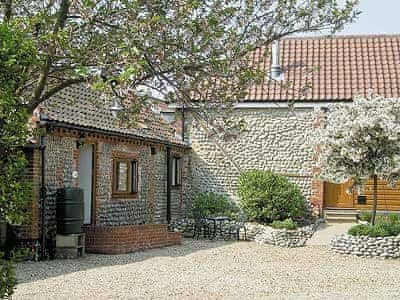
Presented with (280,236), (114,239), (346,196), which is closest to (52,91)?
(114,239)

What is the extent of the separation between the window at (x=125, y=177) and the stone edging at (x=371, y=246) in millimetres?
6097

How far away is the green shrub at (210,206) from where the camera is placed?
839 inches

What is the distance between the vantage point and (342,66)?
24.8 meters

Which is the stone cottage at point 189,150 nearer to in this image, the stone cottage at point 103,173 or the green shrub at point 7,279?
the stone cottage at point 103,173

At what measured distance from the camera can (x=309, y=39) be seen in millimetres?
26375

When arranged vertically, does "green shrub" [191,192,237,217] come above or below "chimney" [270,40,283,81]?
below

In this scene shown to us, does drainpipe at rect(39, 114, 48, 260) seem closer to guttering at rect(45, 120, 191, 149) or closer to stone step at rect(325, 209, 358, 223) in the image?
guttering at rect(45, 120, 191, 149)

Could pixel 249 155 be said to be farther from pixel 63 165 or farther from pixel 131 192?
pixel 63 165

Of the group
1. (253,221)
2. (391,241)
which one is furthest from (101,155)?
(391,241)

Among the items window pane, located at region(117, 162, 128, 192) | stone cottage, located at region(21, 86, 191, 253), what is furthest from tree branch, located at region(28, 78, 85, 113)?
window pane, located at region(117, 162, 128, 192)

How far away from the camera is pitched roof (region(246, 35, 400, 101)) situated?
76.4 feet

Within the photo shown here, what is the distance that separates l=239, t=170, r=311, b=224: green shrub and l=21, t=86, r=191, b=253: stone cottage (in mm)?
2593

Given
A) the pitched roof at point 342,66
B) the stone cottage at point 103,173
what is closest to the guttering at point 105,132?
the stone cottage at point 103,173

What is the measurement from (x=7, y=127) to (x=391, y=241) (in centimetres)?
1223
